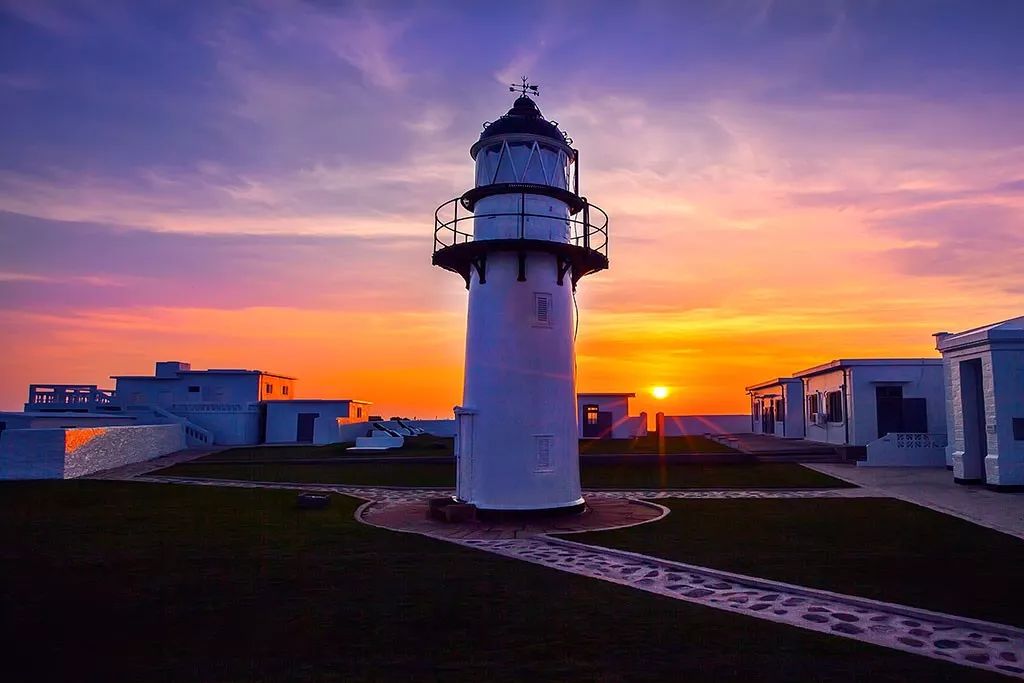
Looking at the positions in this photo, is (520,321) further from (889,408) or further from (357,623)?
(889,408)

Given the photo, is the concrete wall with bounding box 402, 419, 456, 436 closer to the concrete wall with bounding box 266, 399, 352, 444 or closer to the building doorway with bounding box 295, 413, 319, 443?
the concrete wall with bounding box 266, 399, 352, 444

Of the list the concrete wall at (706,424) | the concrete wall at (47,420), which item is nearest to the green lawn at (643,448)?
the concrete wall at (706,424)

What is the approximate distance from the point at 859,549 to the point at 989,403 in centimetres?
1117

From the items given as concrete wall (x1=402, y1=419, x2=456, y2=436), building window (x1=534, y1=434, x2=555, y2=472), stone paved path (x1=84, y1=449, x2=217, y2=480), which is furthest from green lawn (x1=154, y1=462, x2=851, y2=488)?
concrete wall (x1=402, y1=419, x2=456, y2=436)

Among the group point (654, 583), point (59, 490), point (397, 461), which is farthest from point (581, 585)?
point (397, 461)

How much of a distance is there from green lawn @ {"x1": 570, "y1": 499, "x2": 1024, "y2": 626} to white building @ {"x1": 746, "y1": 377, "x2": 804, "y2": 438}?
2502cm

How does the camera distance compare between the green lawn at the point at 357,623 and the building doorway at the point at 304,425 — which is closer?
the green lawn at the point at 357,623

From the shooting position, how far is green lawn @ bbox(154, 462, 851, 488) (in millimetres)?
21844

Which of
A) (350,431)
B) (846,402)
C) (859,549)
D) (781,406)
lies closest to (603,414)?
(781,406)

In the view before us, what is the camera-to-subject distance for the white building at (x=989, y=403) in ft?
62.2

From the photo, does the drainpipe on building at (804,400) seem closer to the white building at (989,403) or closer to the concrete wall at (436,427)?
the white building at (989,403)

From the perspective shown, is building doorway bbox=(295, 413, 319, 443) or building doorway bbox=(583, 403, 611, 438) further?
building doorway bbox=(295, 413, 319, 443)

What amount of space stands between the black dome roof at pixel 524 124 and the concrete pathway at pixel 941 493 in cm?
1205

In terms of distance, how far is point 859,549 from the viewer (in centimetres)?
1150
